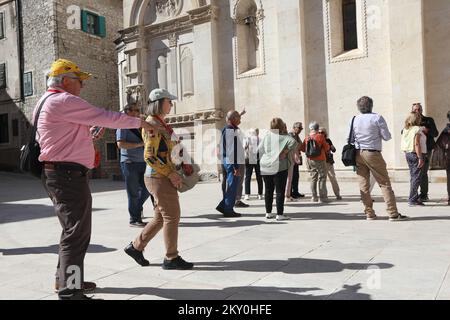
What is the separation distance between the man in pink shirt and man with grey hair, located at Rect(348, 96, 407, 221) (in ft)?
14.2

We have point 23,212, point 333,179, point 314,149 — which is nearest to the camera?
point 314,149

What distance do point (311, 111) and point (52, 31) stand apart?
58.6 ft

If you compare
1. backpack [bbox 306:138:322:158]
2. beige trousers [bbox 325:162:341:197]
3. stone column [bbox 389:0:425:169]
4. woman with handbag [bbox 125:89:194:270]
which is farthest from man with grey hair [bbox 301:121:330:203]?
woman with handbag [bbox 125:89:194:270]

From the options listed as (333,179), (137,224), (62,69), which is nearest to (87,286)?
(62,69)

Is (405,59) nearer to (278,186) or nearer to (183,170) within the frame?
(278,186)

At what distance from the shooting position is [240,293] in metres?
3.71

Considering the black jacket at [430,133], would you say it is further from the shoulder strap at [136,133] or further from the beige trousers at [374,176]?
the shoulder strap at [136,133]

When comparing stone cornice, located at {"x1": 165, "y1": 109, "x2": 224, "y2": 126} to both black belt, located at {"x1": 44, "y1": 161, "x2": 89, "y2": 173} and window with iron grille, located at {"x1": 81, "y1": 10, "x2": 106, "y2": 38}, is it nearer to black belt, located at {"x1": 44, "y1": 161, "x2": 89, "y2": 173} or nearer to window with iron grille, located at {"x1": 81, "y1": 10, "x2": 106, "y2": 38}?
window with iron grille, located at {"x1": 81, "y1": 10, "x2": 106, "y2": 38}

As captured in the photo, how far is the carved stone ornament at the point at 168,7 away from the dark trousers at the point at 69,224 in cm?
1607

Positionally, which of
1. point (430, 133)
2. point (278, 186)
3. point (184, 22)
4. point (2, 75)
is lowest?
point (278, 186)

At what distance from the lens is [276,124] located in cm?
754

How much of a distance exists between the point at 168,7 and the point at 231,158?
12555 mm

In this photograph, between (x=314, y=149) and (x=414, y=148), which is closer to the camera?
(x=414, y=148)

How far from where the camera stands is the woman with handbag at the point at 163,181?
4.44 metres
